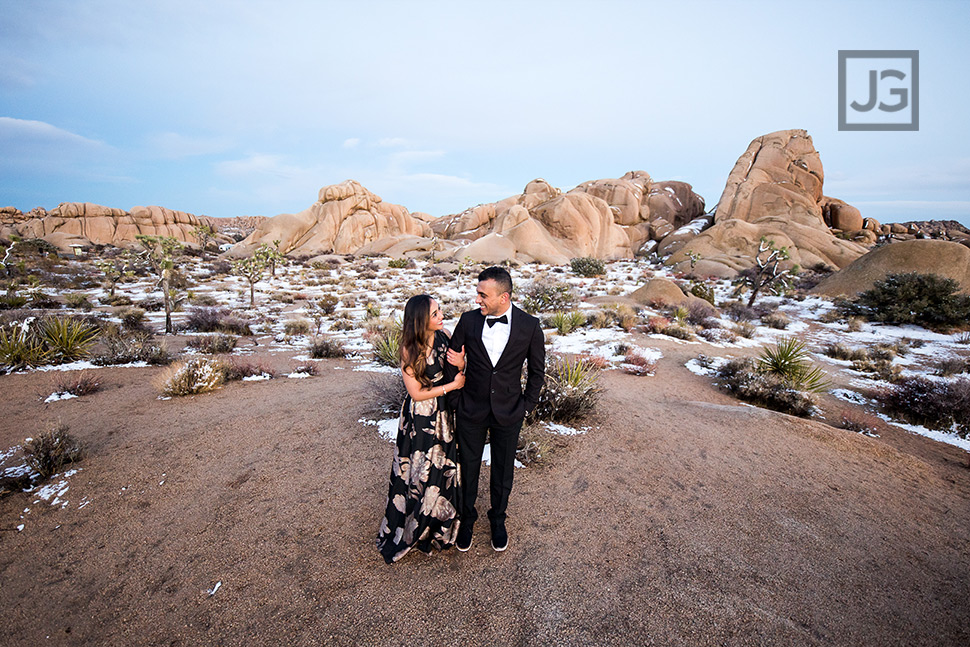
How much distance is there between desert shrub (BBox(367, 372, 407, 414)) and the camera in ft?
20.1

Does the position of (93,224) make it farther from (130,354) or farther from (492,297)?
(492,297)

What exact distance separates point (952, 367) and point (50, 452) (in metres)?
18.2

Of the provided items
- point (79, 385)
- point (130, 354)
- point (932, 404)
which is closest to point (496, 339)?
point (79, 385)

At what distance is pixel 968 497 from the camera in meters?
4.72

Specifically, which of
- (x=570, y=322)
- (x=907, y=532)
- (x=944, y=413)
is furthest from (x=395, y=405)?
(x=944, y=413)

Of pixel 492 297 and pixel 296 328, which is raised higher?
pixel 492 297

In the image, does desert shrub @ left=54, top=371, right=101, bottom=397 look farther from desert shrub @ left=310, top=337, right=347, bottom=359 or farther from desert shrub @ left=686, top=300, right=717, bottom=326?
desert shrub @ left=686, top=300, right=717, bottom=326

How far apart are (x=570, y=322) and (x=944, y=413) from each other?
8.60 m

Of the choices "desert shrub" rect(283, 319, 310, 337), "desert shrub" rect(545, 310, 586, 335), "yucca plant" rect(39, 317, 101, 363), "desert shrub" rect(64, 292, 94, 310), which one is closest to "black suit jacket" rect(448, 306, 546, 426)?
"yucca plant" rect(39, 317, 101, 363)

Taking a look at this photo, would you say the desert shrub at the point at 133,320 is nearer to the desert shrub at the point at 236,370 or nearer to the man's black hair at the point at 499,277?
the desert shrub at the point at 236,370

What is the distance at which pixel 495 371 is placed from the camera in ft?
9.52

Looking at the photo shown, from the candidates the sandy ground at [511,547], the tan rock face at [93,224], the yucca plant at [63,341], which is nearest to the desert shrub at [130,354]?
the yucca plant at [63,341]

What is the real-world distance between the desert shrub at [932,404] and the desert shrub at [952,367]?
3.02 metres

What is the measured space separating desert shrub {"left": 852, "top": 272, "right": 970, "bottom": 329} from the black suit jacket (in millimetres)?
21742
